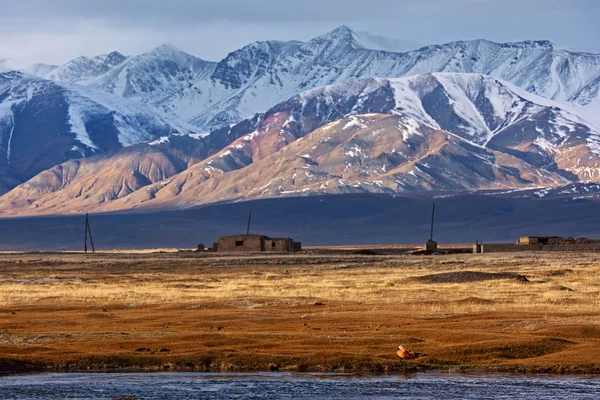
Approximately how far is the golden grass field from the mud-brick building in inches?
2465

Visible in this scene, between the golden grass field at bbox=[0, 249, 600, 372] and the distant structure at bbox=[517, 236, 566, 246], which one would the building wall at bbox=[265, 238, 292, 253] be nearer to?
the distant structure at bbox=[517, 236, 566, 246]

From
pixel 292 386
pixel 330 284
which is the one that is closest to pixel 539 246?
pixel 330 284

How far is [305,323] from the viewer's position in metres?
47.9

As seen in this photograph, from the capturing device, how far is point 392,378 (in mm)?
36312

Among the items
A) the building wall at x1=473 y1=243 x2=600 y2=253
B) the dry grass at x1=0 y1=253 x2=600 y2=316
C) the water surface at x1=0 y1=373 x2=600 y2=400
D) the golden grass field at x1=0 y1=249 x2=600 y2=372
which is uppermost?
the building wall at x1=473 y1=243 x2=600 y2=253

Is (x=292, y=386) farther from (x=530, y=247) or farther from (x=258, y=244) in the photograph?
(x=258, y=244)

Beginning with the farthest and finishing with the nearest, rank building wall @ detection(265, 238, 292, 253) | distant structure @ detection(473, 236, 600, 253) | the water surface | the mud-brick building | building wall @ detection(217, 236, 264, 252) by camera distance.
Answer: building wall @ detection(217, 236, 264, 252), the mud-brick building, building wall @ detection(265, 238, 292, 253), distant structure @ detection(473, 236, 600, 253), the water surface

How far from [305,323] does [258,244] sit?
102730 millimetres

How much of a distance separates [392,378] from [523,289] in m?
31.8

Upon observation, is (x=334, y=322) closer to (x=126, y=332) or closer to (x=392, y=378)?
(x=126, y=332)

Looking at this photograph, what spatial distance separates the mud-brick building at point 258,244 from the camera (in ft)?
491

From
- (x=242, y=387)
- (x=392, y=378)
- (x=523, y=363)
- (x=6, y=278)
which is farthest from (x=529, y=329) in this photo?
(x=6, y=278)

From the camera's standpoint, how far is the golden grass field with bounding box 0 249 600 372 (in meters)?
38.5

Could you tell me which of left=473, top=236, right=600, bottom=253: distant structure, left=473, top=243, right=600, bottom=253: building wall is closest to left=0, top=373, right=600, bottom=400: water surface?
left=473, top=236, right=600, bottom=253: distant structure
